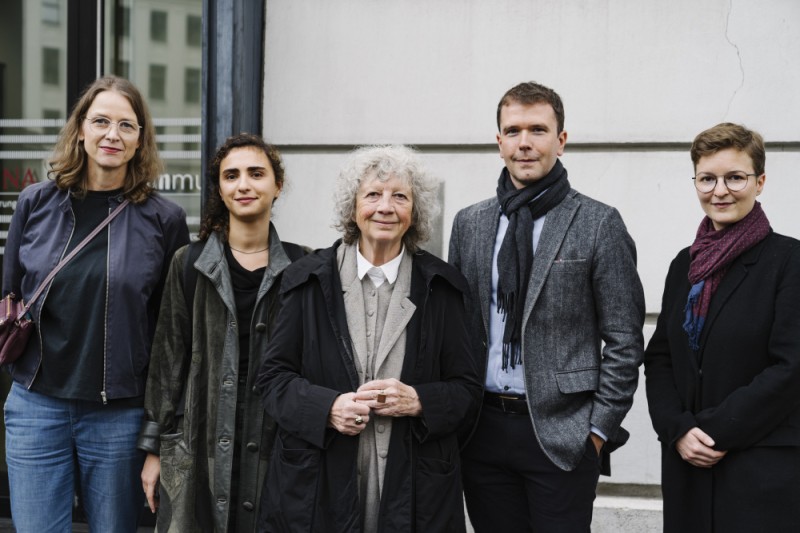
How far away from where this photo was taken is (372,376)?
2.38m

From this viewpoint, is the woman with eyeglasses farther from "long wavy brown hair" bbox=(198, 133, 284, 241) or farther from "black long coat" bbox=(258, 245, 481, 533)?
"black long coat" bbox=(258, 245, 481, 533)

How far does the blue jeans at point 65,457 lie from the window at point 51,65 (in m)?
2.62

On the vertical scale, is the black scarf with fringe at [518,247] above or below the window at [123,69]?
below

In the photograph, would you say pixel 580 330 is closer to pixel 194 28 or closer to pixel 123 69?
pixel 194 28

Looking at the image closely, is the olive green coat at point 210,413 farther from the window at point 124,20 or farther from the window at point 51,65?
the window at point 51,65

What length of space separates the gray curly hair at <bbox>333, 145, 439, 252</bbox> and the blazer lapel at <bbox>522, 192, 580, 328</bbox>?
15.7 inches

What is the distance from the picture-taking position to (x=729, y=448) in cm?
A: 237

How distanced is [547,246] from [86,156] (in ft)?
6.01

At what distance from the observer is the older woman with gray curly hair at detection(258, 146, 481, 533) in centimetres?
229

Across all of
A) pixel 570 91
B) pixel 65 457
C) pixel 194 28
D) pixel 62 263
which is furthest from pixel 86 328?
pixel 570 91

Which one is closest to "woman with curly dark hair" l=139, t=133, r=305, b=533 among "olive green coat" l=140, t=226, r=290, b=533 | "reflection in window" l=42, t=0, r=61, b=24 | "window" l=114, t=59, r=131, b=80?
"olive green coat" l=140, t=226, r=290, b=533

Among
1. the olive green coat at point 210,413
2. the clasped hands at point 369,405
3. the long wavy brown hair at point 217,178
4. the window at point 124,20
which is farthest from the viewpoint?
the window at point 124,20

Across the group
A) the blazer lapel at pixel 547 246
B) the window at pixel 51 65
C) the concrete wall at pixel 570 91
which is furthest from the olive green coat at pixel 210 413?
the window at pixel 51 65

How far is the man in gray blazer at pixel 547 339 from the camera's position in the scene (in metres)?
2.49
